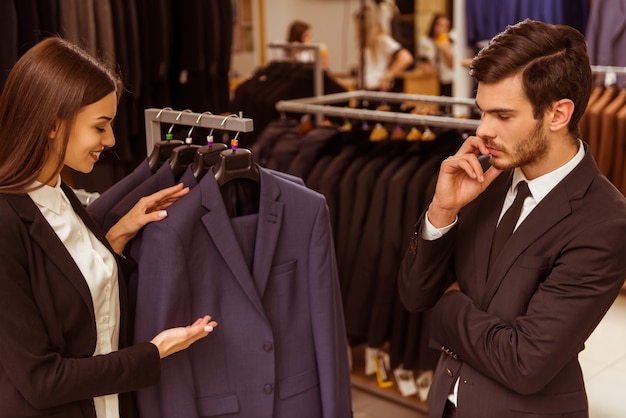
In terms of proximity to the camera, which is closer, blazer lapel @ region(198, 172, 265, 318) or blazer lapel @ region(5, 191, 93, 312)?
blazer lapel @ region(5, 191, 93, 312)

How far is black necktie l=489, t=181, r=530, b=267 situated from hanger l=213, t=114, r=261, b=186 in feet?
2.23

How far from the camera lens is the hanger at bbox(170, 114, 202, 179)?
7.63 feet

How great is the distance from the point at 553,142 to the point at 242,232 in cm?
85

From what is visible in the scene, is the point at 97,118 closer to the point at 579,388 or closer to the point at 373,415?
the point at 579,388

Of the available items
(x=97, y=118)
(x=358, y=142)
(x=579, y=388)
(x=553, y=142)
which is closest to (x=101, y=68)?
(x=97, y=118)

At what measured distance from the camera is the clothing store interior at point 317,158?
7.51 ft

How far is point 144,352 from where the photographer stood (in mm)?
1866

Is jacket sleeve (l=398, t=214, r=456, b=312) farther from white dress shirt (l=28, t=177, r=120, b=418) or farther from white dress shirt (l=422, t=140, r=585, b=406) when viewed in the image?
white dress shirt (l=28, t=177, r=120, b=418)

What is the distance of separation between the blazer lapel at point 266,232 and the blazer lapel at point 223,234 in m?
0.05

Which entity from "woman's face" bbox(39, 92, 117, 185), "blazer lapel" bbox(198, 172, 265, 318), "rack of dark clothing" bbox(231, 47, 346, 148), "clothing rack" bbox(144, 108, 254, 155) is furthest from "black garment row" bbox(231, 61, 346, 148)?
"woman's face" bbox(39, 92, 117, 185)

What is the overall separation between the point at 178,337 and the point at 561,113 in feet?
3.42

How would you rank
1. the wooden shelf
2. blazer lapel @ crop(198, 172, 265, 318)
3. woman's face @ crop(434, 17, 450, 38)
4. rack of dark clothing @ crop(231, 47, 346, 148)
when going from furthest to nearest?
1. woman's face @ crop(434, 17, 450, 38)
2. rack of dark clothing @ crop(231, 47, 346, 148)
3. the wooden shelf
4. blazer lapel @ crop(198, 172, 265, 318)

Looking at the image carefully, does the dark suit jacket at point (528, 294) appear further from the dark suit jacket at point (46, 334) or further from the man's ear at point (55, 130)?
the man's ear at point (55, 130)

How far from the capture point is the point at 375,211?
3.43 m
